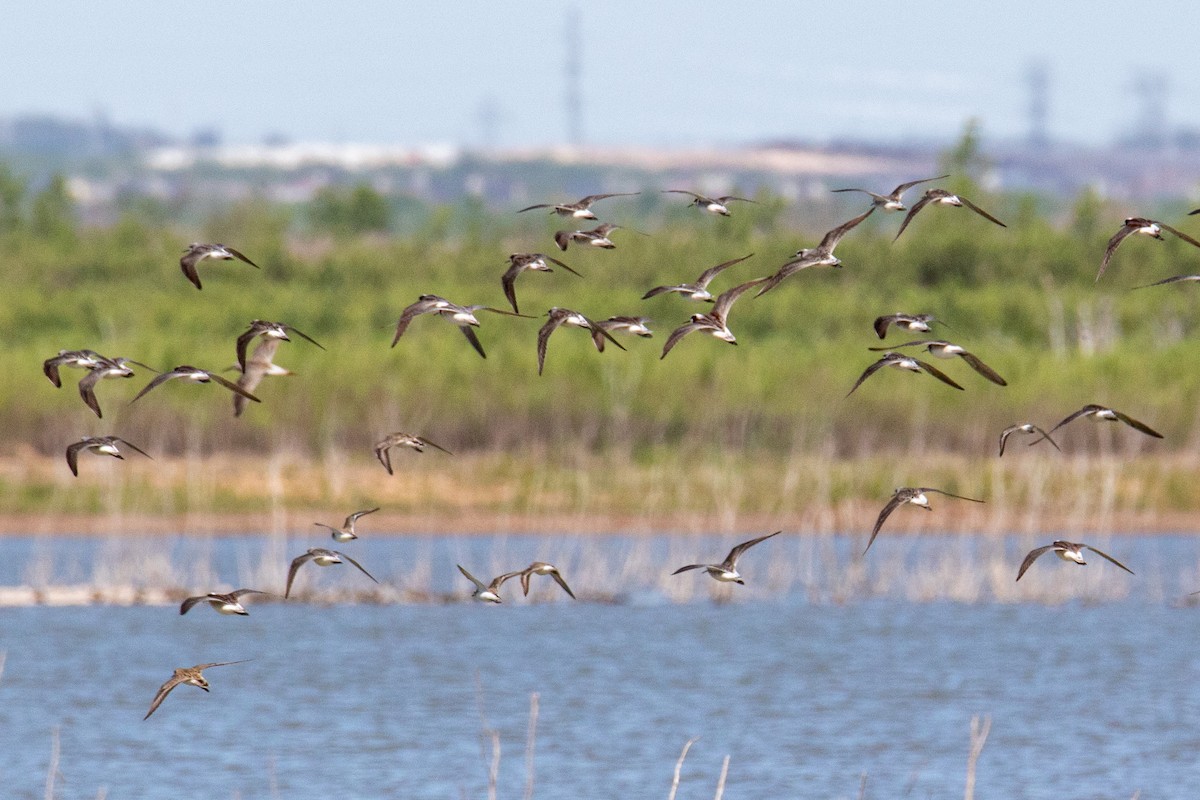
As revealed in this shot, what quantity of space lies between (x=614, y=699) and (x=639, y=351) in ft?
80.8

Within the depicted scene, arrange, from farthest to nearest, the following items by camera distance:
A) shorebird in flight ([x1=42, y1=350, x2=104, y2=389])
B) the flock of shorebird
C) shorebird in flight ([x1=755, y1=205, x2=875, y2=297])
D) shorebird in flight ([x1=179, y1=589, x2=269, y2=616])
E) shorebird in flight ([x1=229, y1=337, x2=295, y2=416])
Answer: shorebird in flight ([x1=229, y1=337, x2=295, y2=416]) → shorebird in flight ([x1=42, y1=350, x2=104, y2=389]) → shorebird in flight ([x1=179, y1=589, x2=269, y2=616]) → the flock of shorebird → shorebird in flight ([x1=755, y1=205, x2=875, y2=297])

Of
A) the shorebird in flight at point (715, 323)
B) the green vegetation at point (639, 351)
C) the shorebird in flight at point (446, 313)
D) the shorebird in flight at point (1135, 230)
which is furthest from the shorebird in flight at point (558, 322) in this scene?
the green vegetation at point (639, 351)

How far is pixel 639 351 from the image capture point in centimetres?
5366

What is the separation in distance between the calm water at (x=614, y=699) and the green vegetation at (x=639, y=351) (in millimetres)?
3767

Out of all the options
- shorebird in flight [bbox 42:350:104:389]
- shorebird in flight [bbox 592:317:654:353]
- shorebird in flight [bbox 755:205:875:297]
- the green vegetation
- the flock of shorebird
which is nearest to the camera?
shorebird in flight [bbox 755:205:875:297]

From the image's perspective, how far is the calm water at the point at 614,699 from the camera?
23375mm

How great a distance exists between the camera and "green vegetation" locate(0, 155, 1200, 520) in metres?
48.4

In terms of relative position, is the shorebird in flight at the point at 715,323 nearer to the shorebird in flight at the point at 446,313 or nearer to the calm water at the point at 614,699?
the shorebird in flight at the point at 446,313

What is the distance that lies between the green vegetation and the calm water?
12.4ft

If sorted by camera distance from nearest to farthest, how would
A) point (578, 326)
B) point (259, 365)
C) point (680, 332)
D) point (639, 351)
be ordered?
point (578, 326) < point (680, 332) < point (259, 365) < point (639, 351)

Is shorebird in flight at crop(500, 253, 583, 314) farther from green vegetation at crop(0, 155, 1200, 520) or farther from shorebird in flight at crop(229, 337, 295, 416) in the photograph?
green vegetation at crop(0, 155, 1200, 520)

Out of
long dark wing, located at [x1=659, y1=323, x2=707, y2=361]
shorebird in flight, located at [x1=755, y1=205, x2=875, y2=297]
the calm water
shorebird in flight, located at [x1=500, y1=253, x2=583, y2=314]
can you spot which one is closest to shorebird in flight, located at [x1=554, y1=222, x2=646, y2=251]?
shorebird in flight, located at [x1=500, y1=253, x2=583, y2=314]

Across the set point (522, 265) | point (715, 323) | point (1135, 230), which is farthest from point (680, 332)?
point (1135, 230)

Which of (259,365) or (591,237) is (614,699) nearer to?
(259,365)
